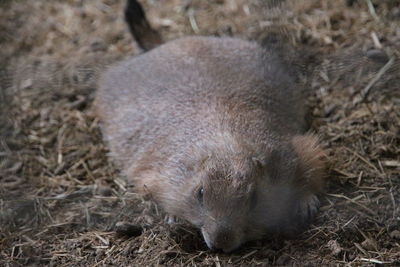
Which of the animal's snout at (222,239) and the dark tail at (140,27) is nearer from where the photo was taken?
the animal's snout at (222,239)

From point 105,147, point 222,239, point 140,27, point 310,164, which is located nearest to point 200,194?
point 222,239

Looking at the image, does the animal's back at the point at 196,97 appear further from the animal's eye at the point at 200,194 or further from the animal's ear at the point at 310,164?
the animal's eye at the point at 200,194

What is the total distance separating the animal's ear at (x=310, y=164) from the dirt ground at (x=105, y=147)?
0.49 ft

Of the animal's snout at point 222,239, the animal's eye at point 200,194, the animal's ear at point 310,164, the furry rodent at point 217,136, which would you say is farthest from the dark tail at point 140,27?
the animal's snout at point 222,239

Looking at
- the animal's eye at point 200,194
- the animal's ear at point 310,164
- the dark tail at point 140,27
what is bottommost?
the animal's ear at point 310,164

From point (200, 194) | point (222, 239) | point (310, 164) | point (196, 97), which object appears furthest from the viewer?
point (196, 97)

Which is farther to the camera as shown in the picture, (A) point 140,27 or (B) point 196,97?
(A) point 140,27

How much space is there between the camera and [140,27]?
6.16 metres

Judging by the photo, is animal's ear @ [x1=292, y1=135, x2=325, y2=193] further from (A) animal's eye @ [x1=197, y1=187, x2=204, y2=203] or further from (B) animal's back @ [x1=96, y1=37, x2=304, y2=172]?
(A) animal's eye @ [x1=197, y1=187, x2=204, y2=203]

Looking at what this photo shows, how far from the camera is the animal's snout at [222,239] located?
3.75 m

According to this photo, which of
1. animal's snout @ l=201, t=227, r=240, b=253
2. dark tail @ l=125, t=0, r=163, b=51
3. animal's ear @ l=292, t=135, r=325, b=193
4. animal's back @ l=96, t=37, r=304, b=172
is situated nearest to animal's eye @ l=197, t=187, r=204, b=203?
animal's snout @ l=201, t=227, r=240, b=253

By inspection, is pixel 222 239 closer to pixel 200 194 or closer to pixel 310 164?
pixel 200 194

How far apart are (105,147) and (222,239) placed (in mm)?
2171

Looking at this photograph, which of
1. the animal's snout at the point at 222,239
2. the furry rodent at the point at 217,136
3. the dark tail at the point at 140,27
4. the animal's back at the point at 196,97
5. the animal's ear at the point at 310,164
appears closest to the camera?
the animal's snout at the point at 222,239
